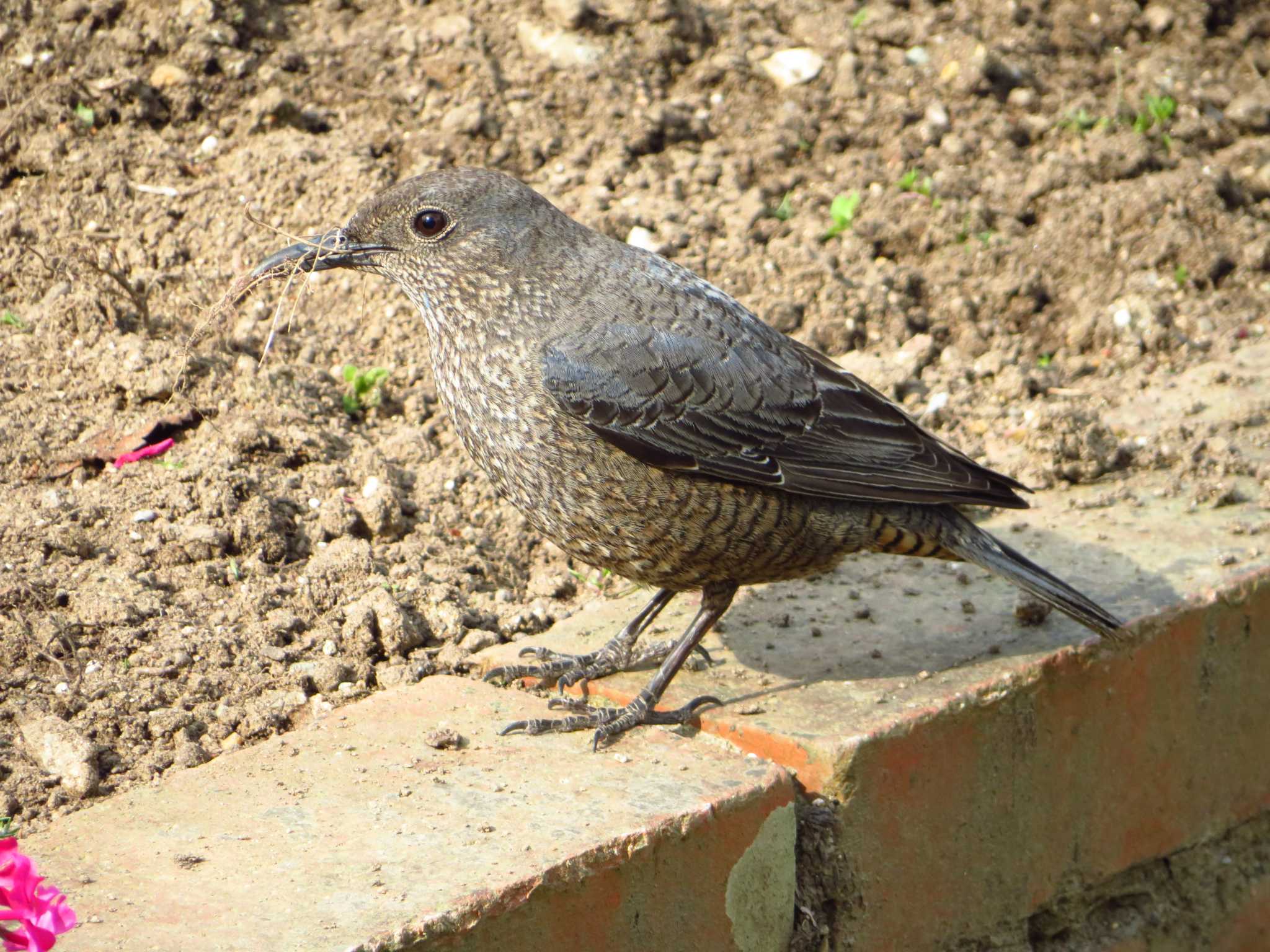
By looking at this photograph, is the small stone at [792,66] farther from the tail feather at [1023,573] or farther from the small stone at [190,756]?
the small stone at [190,756]

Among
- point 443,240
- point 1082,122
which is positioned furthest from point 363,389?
point 1082,122

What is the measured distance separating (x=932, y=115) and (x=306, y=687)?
378 centimetres


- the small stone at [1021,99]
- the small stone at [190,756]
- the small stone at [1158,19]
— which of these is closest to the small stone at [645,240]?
the small stone at [1021,99]

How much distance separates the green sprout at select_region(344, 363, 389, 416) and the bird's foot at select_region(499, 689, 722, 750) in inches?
58.2

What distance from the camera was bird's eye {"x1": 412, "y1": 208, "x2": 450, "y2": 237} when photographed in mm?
3898

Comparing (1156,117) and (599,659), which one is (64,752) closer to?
(599,659)

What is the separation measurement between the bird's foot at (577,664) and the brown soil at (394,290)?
204mm

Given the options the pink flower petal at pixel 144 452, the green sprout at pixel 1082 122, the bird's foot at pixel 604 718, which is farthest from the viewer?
the green sprout at pixel 1082 122

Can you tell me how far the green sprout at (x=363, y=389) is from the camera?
4.74 m

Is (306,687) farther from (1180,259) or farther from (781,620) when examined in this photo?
(1180,259)

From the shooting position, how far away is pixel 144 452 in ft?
14.1

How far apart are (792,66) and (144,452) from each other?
3.26m

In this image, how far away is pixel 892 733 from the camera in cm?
342

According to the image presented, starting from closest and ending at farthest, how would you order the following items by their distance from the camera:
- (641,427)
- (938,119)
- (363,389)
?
(641,427) < (363,389) < (938,119)
